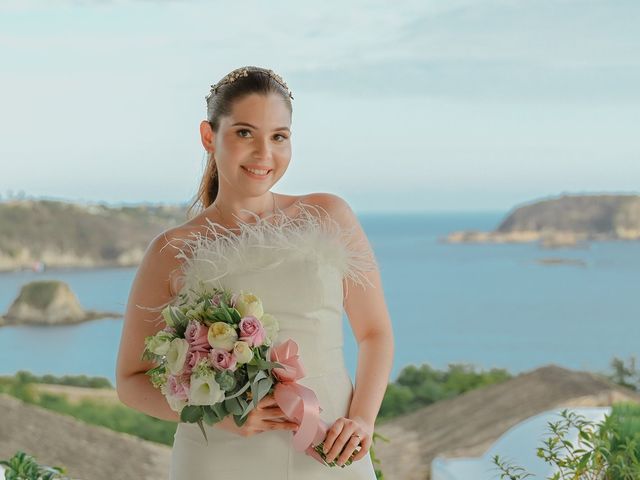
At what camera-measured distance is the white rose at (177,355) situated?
1.71m

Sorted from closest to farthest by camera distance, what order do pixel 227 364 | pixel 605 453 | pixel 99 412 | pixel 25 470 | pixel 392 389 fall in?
pixel 227 364 < pixel 25 470 < pixel 605 453 < pixel 99 412 < pixel 392 389

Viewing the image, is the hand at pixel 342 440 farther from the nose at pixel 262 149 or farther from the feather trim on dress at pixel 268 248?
the nose at pixel 262 149

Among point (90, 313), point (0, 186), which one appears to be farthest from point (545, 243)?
point (0, 186)

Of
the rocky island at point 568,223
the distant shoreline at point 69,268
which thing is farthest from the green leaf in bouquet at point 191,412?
the rocky island at point 568,223

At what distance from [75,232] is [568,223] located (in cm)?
530

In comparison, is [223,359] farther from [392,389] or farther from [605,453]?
[392,389]

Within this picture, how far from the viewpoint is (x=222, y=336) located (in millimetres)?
1674

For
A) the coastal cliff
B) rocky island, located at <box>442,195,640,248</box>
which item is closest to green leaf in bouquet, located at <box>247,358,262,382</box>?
the coastal cliff

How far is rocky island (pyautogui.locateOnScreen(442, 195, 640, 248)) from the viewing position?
10750 mm

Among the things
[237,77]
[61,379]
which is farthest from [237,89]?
[61,379]

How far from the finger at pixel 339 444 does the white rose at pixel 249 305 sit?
270 millimetres

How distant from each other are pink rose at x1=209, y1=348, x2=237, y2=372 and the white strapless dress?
0.21m

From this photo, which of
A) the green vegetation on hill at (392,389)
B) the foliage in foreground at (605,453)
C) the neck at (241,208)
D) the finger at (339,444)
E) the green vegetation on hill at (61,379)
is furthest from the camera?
the green vegetation on hill at (61,379)

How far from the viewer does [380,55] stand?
927 cm
